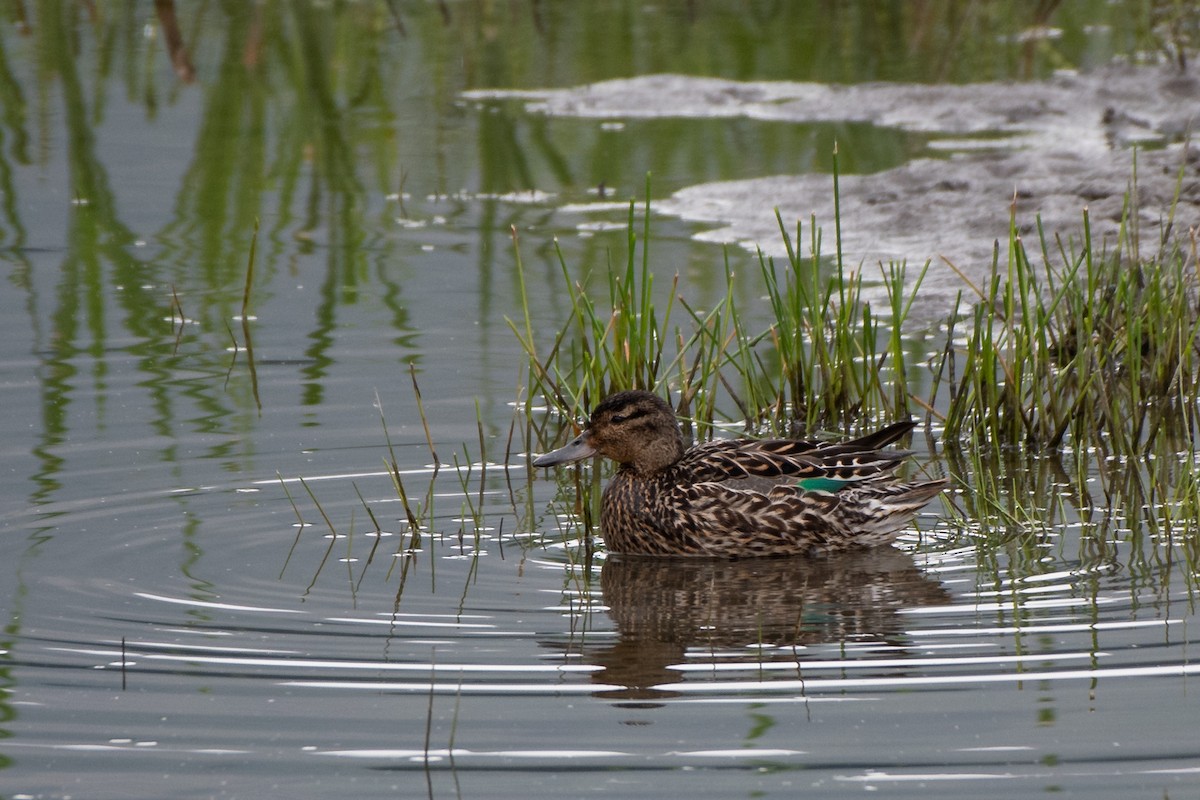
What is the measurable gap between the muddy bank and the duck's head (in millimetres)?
2212

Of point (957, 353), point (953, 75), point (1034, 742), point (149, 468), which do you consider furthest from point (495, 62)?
Answer: point (1034, 742)

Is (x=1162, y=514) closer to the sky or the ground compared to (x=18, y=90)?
closer to the ground

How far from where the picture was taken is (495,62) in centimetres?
1714

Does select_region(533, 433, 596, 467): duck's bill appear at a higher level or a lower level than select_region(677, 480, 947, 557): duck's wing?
higher

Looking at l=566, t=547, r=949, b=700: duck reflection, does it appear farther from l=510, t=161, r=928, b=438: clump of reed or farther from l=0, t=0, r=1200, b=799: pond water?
l=510, t=161, r=928, b=438: clump of reed

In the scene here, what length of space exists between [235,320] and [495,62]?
25.5ft

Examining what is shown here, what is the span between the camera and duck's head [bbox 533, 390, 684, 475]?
283 inches

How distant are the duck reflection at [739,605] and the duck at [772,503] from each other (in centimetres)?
6

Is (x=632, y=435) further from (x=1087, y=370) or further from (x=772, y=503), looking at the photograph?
(x=1087, y=370)

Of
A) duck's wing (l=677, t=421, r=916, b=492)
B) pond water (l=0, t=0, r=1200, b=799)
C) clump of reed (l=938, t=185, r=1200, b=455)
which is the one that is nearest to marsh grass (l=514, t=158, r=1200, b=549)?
clump of reed (l=938, t=185, r=1200, b=455)

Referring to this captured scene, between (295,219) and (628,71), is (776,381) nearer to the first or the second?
(295,219)

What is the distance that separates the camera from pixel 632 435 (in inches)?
285

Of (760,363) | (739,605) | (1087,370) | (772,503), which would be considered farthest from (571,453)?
(1087,370)

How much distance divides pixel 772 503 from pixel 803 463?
0.61 feet
